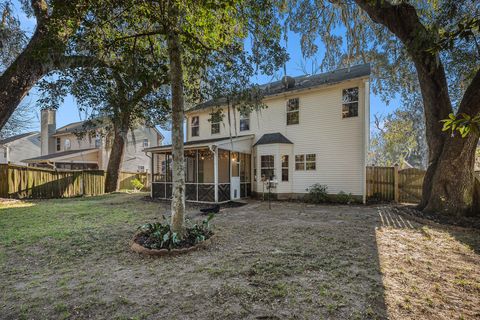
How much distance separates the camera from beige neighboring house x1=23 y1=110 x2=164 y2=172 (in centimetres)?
2062

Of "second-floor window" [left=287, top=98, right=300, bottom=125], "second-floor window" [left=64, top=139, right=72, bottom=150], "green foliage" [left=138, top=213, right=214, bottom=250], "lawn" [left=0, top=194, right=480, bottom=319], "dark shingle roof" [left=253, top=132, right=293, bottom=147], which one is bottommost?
"lawn" [left=0, top=194, right=480, bottom=319]

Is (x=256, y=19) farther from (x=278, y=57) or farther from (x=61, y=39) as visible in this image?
(x=61, y=39)

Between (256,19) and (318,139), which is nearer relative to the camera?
A: (256,19)

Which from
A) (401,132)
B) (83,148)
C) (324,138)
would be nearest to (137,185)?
(83,148)

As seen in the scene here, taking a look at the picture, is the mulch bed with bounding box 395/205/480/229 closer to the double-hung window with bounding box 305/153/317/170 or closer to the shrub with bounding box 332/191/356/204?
the shrub with bounding box 332/191/356/204

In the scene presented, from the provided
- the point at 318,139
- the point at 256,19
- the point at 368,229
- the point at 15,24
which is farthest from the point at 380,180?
the point at 15,24

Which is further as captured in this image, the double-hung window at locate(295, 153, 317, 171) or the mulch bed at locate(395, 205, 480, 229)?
the double-hung window at locate(295, 153, 317, 171)

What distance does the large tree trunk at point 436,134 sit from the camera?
23.6ft

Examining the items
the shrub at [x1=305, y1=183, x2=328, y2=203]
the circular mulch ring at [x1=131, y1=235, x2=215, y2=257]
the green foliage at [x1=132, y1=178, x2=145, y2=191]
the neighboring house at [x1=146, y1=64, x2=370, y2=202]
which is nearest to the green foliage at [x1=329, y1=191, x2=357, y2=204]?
the neighboring house at [x1=146, y1=64, x2=370, y2=202]

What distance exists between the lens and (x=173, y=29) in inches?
183

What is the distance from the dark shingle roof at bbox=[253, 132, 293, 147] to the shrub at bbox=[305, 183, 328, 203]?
8.50 feet

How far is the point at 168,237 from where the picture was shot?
4629 millimetres

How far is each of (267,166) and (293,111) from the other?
3180 millimetres

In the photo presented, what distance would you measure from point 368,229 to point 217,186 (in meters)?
6.45
